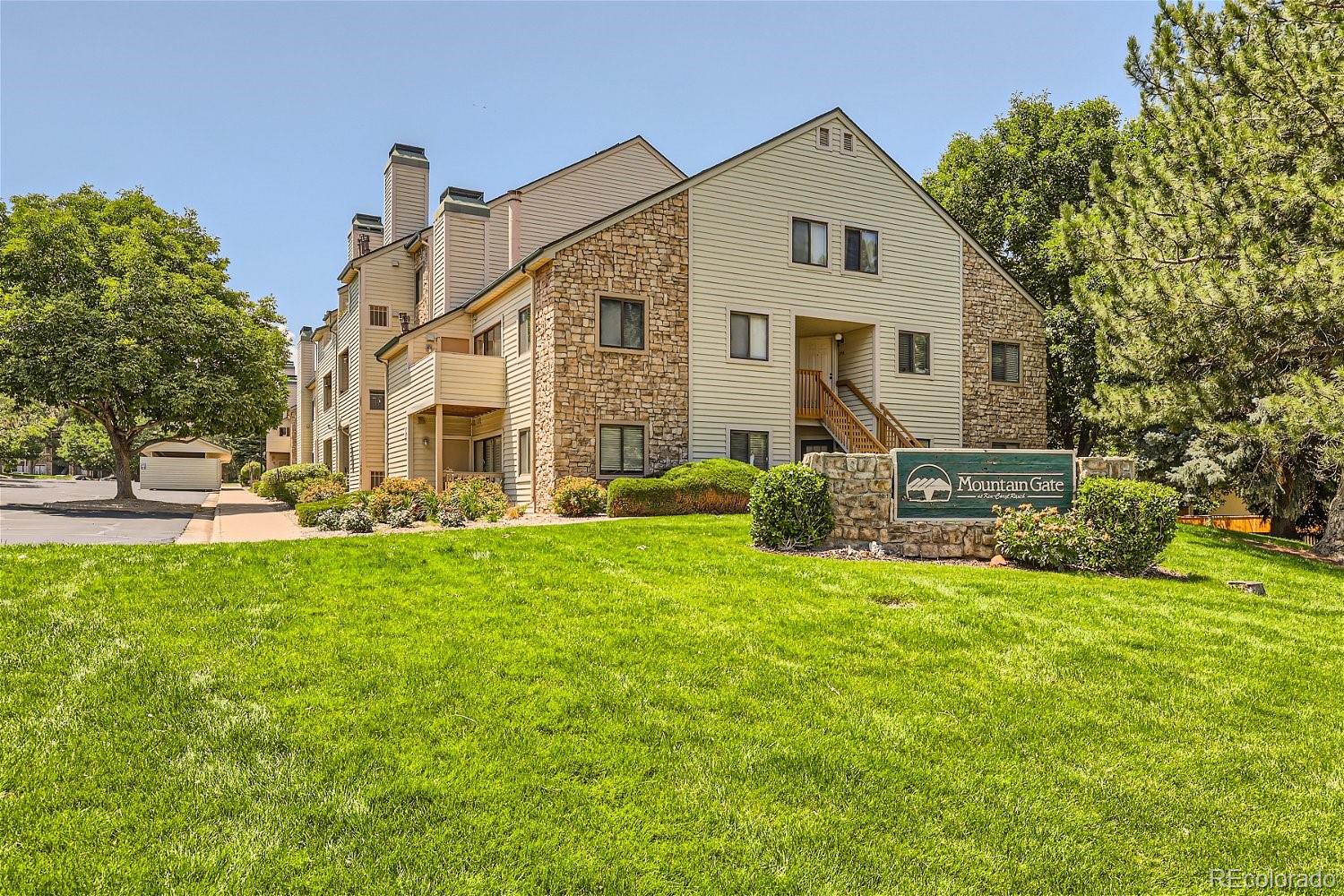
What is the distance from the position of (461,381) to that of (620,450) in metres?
4.81

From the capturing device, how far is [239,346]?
26.2 m

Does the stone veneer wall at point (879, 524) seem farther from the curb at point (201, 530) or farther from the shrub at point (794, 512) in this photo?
the curb at point (201, 530)

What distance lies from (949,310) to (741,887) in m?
21.4

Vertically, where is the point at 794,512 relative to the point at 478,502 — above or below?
above

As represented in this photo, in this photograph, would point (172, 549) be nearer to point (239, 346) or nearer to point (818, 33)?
point (818, 33)

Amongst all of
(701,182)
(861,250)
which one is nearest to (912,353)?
(861,250)

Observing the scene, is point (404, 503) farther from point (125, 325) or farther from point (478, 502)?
point (125, 325)

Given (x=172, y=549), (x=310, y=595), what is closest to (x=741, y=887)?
(x=310, y=595)

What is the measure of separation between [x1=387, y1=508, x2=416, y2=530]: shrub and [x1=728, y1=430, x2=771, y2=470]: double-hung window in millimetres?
8166

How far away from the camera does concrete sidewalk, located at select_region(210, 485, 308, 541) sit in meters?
14.2

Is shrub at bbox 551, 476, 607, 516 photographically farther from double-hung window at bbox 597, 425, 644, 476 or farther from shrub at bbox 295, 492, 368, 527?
shrub at bbox 295, 492, 368, 527

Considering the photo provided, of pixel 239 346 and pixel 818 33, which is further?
pixel 239 346

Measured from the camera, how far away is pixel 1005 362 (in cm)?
2381

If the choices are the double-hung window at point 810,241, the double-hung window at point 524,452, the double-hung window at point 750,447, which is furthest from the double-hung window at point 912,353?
the double-hung window at point 524,452
